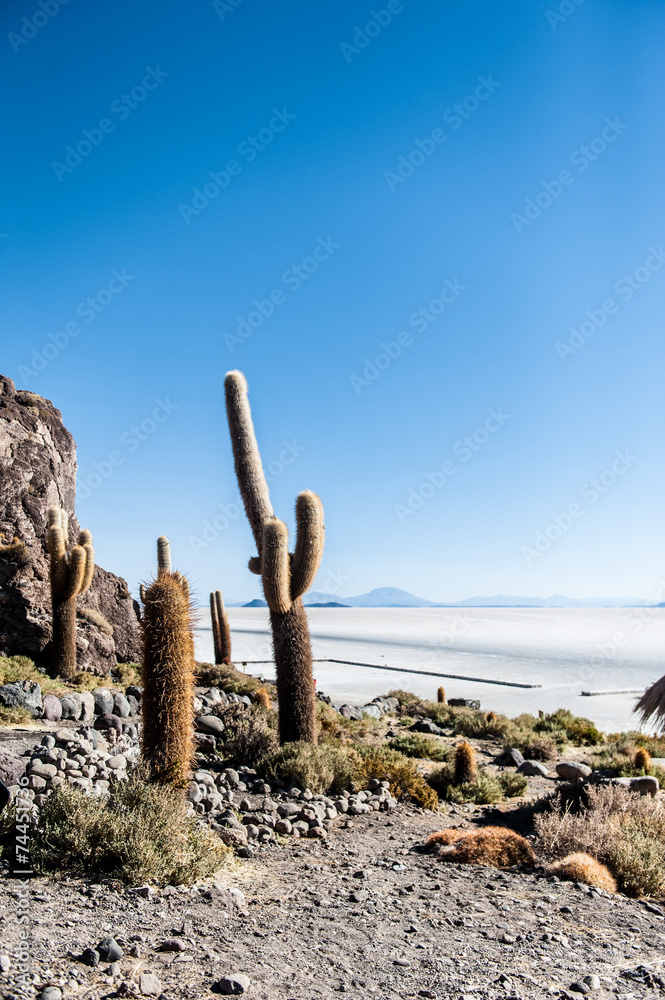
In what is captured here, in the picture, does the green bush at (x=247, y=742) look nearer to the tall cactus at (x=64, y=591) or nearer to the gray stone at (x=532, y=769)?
the gray stone at (x=532, y=769)

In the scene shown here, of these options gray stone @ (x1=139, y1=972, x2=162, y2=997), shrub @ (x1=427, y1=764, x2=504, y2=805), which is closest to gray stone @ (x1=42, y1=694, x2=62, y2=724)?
shrub @ (x1=427, y1=764, x2=504, y2=805)

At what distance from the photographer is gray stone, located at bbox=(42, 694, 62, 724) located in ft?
41.3

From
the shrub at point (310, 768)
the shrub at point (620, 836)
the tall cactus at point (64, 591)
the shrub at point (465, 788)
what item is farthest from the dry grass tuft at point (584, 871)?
the tall cactus at point (64, 591)

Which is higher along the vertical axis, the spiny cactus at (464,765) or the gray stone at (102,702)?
the gray stone at (102,702)

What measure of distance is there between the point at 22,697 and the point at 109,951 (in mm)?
9356

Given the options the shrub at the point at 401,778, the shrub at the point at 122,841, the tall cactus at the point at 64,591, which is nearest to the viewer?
the shrub at the point at 122,841

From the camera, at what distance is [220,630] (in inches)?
988

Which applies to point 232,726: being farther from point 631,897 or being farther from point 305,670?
point 631,897

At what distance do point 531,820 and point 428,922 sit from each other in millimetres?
4475

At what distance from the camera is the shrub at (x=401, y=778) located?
33.7ft

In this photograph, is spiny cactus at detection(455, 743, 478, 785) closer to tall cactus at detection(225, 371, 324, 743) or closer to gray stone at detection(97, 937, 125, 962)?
tall cactus at detection(225, 371, 324, 743)

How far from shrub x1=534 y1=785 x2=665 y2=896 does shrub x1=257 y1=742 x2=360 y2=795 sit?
2990 mm

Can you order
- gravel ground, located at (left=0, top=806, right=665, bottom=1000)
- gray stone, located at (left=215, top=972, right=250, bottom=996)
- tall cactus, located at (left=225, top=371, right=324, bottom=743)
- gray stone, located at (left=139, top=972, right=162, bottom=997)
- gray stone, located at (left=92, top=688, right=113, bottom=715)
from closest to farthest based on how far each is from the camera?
gray stone, located at (left=139, top=972, right=162, bottom=997)
gray stone, located at (left=215, top=972, right=250, bottom=996)
gravel ground, located at (left=0, top=806, right=665, bottom=1000)
tall cactus, located at (left=225, top=371, right=324, bottom=743)
gray stone, located at (left=92, top=688, right=113, bottom=715)

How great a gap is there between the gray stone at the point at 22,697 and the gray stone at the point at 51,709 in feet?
0.30
